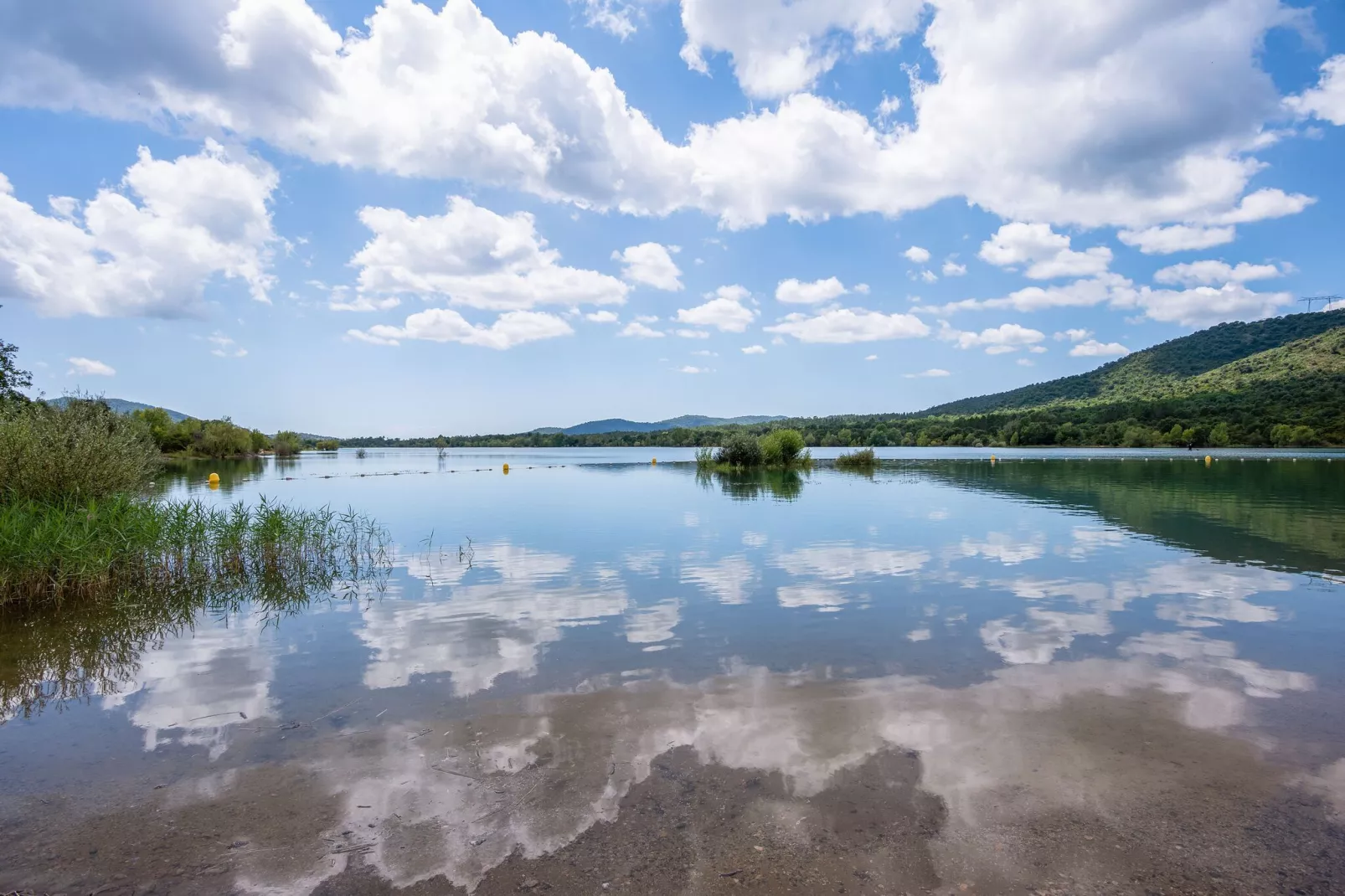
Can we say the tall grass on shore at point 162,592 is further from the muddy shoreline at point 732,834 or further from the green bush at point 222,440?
the green bush at point 222,440

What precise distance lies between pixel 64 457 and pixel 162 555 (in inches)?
143

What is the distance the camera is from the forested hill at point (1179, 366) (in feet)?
471

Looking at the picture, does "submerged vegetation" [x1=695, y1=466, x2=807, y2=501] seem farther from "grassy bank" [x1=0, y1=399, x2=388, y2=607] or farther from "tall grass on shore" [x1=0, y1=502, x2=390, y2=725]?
"grassy bank" [x1=0, y1=399, x2=388, y2=607]

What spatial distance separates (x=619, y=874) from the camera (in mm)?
4746

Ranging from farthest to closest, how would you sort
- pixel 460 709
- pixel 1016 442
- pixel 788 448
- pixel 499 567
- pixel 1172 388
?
pixel 1172 388
pixel 1016 442
pixel 788 448
pixel 499 567
pixel 460 709

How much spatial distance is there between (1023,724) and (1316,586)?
1155 cm

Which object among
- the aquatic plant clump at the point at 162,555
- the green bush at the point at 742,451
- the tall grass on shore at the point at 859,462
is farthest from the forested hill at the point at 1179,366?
the aquatic plant clump at the point at 162,555

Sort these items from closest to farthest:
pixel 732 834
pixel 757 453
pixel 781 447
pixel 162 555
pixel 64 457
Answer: pixel 732 834 < pixel 162 555 < pixel 64 457 < pixel 757 453 < pixel 781 447

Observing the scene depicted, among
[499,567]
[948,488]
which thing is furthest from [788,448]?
[499,567]

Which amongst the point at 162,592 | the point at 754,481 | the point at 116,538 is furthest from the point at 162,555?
the point at 754,481

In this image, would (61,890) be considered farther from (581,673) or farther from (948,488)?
(948,488)

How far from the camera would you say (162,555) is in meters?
15.8

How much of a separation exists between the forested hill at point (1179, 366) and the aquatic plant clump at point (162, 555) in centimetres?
15525

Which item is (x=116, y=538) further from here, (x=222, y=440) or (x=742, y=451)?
(x=222, y=440)
